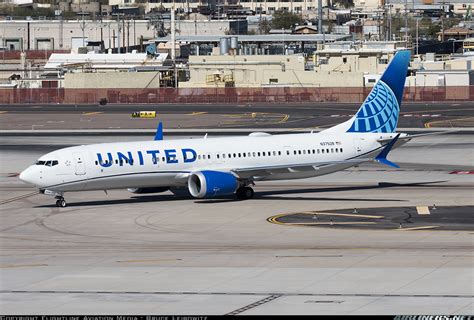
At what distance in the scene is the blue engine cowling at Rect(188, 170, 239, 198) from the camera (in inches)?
2987

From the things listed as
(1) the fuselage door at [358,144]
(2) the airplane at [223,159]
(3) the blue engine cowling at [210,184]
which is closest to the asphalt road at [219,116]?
(2) the airplane at [223,159]

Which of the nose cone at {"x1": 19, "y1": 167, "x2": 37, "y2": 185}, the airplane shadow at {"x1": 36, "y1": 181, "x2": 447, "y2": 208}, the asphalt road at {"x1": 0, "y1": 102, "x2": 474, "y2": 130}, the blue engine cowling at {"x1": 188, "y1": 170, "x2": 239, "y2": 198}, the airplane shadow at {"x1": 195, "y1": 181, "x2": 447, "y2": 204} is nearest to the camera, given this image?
the nose cone at {"x1": 19, "y1": 167, "x2": 37, "y2": 185}

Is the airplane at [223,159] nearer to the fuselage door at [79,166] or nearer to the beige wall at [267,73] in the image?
the fuselage door at [79,166]

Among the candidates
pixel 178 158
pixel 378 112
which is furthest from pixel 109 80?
pixel 178 158

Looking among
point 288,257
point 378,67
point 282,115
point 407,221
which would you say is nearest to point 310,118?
point 282,115

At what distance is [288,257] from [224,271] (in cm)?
483

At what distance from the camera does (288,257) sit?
187ft

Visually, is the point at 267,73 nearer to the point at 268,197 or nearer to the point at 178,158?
the point at 268,197

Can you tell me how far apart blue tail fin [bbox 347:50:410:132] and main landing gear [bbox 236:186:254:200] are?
840cm

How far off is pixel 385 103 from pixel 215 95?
344 ft

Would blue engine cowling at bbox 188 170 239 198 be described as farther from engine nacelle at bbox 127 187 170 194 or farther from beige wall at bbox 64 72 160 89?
beige wall at bbox 64 72 160 89

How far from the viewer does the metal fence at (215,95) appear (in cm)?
18262

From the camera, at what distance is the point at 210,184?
75875 mm

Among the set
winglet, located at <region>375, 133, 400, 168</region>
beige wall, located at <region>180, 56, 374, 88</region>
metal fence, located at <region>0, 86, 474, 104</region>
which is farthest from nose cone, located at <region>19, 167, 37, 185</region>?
beige wall, located at <region>180, 56, 374, 88</region>
